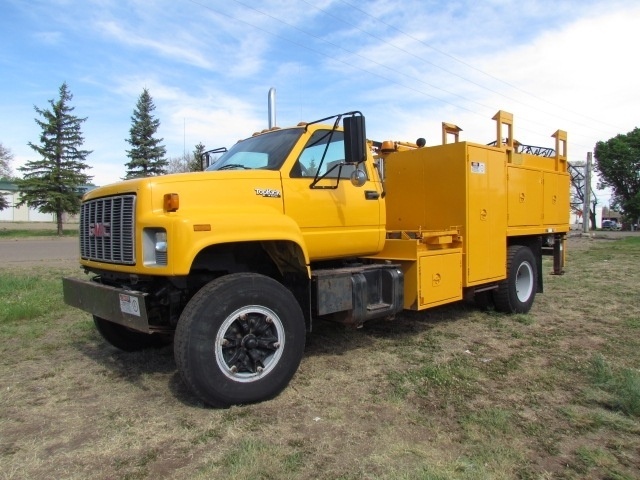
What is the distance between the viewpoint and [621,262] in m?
15.2

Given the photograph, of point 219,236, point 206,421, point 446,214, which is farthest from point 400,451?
point 446,214

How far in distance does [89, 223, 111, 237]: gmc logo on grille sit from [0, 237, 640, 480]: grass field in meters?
1.38

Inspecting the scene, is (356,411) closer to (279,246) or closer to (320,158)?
(279,246)

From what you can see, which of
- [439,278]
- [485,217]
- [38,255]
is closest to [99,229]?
[439,278]

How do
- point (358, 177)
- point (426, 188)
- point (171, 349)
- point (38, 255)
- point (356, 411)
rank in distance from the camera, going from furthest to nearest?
point (38, 255) → point (426, 188) → point (171, 349) → point (358, 177) → point (356, 411)

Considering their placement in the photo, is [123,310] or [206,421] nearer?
[206,421]

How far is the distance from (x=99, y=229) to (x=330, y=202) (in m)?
2.17

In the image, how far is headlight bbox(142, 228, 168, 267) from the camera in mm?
3957

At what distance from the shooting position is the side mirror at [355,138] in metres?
4.58

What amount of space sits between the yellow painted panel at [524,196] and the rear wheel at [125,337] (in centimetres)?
514

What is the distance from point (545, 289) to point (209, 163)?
23.9 ft

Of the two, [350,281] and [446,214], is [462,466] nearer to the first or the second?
[350,281]

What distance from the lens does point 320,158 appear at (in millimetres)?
5133

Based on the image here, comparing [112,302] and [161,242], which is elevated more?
[161,242]
